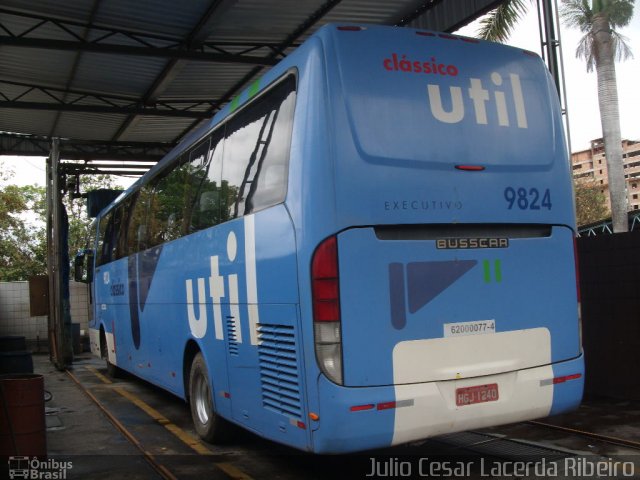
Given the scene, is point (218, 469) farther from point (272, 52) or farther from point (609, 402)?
point (272, 52)

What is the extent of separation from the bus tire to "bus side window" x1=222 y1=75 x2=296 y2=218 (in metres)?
1.99

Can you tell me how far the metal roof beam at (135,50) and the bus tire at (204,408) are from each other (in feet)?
19.9

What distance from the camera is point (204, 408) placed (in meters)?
7.02

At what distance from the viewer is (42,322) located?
19844mm

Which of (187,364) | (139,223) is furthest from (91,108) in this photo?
(187,364)

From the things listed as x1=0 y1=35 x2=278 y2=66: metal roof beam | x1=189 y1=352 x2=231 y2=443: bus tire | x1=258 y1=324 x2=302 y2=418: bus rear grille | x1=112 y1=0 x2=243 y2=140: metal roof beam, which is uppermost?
x1=112 y1=0 x2=243 y2=140: metal roof beam

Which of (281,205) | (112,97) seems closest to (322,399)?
(281,205)

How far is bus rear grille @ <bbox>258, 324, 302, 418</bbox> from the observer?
15.8 feet

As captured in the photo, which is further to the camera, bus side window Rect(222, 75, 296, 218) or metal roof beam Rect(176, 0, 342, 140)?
metal roof beam Rect(176, 0, 342, 140)

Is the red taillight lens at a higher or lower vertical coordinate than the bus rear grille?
higher

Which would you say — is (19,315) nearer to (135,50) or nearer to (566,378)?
(135,50)

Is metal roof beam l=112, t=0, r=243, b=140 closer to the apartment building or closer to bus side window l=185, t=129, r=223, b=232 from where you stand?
bus side window l=185, t=129, r=223, b=232

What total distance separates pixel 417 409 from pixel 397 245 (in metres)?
1.19

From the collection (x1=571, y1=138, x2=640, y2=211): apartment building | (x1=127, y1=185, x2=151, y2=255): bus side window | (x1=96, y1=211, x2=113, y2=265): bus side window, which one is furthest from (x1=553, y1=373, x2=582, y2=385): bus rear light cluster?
(x1=571, y1=138, x2=640, y2=211): apartment building
